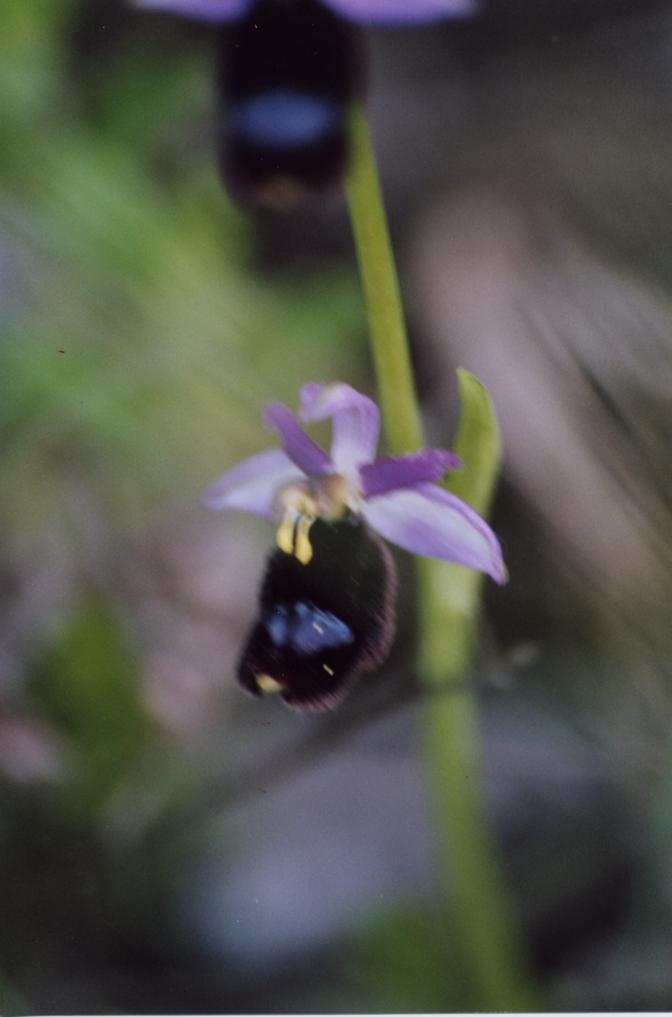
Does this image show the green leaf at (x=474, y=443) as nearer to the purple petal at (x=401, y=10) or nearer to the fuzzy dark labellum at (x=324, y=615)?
the fuzzy dark labellum at (x=324, y=615)

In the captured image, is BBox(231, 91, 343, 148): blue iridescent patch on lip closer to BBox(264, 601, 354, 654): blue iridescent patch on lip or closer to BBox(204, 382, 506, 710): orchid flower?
BBox(204, 382, 506, 710): orchid flower

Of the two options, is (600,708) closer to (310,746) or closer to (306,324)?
(310,746)

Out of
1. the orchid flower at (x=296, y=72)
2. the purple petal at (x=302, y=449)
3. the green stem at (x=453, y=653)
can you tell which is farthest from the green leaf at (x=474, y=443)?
the orchid flower at (x=296, y=72)

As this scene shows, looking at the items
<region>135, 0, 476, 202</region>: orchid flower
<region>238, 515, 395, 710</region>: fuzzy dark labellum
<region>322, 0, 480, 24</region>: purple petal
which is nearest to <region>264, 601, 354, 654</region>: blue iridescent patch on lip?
<region>238, 515, 395, 710</region>: fuzzy dark labellum

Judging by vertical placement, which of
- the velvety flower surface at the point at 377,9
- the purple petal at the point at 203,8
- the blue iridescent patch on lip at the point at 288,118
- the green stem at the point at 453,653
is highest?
the velvety flower surface at the point at 377,9

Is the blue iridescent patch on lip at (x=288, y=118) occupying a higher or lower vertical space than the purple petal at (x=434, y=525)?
higher

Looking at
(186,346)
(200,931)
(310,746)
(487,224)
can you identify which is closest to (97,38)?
(186,346)

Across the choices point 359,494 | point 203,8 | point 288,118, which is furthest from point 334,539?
point 203,8

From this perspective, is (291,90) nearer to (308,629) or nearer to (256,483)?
(256,483)
